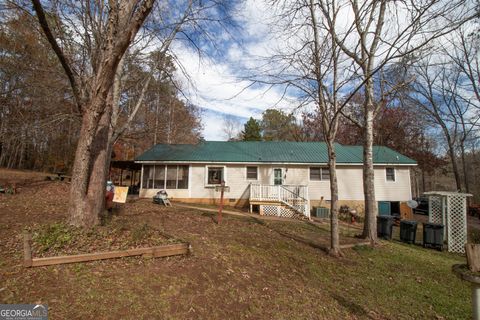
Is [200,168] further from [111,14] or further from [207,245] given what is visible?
[111,14]

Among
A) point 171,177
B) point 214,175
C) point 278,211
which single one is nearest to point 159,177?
point 171,177

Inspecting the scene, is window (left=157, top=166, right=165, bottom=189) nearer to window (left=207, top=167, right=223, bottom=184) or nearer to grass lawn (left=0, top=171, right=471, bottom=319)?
window (left=207, top=167, right=223, bottom=184)

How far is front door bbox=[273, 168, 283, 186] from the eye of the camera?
688 inches

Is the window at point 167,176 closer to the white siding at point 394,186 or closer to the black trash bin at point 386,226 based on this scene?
the black trash bin at point 386,226

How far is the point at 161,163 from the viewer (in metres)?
17.4

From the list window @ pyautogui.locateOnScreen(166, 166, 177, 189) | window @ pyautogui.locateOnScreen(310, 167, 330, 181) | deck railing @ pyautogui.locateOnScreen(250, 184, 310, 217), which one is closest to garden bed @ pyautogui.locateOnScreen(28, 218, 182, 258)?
deck railing @ pyautogui.locateOnScreen(250, 184, 310, 217)

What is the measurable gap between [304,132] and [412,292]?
30.4 metres

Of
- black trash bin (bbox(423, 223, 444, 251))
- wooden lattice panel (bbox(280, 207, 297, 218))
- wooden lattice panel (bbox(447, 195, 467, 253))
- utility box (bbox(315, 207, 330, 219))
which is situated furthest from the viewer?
utility box (bbox(315, 207, 330, 219))

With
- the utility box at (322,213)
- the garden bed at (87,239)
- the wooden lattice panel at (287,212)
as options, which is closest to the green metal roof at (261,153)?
the utility box at (322,213)

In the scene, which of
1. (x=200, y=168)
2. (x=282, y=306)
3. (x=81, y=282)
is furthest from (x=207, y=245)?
(x=200, y=168)

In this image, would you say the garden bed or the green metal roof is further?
the green metal roof

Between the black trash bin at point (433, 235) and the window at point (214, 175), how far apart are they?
1165 centimetres

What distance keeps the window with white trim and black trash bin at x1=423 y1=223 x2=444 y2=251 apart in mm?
11521

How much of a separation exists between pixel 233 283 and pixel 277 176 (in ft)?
44.4
